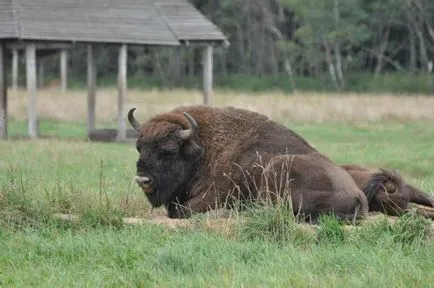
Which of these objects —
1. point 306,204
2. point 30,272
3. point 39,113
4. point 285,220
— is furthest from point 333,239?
point 39,113

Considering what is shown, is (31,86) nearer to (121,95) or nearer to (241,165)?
(121,95)

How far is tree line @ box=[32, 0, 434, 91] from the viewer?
56.6m

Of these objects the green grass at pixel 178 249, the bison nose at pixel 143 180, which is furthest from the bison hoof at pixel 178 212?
the bison nose at pixel 143 180

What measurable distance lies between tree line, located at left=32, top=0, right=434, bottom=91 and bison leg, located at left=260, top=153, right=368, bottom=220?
43104 mm

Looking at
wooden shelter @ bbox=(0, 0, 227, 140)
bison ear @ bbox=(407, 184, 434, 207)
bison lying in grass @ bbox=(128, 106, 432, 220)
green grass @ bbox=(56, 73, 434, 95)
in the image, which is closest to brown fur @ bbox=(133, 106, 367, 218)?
bison lying in grass @ bbox=(128, 106, 432, 220)

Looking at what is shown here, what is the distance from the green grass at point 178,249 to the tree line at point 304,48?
142ft

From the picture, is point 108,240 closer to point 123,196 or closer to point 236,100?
point 123,196

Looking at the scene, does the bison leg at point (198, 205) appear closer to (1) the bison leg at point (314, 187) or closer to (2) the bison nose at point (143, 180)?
(2) the bison nose at point (143, 180)

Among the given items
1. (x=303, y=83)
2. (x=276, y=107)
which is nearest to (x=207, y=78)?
(x=276, y=107)

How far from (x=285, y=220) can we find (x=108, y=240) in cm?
168

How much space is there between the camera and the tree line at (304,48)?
56625 mm

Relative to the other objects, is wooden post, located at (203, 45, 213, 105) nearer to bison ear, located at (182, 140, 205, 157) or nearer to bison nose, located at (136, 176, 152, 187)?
bison ear, located at (182, 140, 205, 157)

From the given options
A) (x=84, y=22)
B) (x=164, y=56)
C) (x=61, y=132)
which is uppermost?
(x=84, y=22)

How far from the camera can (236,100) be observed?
3544 cm
